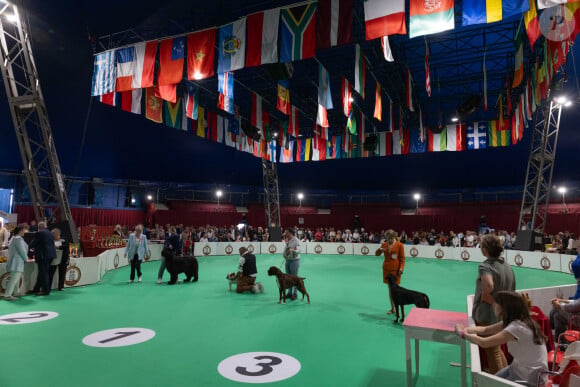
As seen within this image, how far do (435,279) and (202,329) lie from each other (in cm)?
939

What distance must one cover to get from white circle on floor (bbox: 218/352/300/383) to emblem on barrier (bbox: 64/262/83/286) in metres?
7.19

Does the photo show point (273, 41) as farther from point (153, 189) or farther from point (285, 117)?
point (153, 189)

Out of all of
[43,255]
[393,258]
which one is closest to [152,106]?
[43,255]

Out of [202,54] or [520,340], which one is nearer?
[520,340]

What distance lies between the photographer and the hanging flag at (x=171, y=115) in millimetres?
14812

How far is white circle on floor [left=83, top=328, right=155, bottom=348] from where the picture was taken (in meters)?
5.09

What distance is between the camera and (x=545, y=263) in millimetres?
15250

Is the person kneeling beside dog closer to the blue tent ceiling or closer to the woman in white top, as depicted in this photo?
the woman in white top

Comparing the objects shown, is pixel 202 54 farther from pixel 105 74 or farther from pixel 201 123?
pixel 201 123

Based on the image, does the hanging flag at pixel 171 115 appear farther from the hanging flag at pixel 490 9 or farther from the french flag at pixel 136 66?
the hanging flag at pixel 490 9

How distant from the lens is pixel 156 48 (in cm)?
1133

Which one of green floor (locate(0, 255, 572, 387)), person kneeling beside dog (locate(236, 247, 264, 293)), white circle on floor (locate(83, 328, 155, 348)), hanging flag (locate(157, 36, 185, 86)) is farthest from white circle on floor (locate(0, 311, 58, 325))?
hanging flag (locate(157, 36, 185, 86))

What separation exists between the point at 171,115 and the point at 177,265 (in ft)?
25.6

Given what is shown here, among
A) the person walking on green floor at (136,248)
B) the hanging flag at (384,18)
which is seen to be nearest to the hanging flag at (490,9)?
the hanging flag at (384,18)
